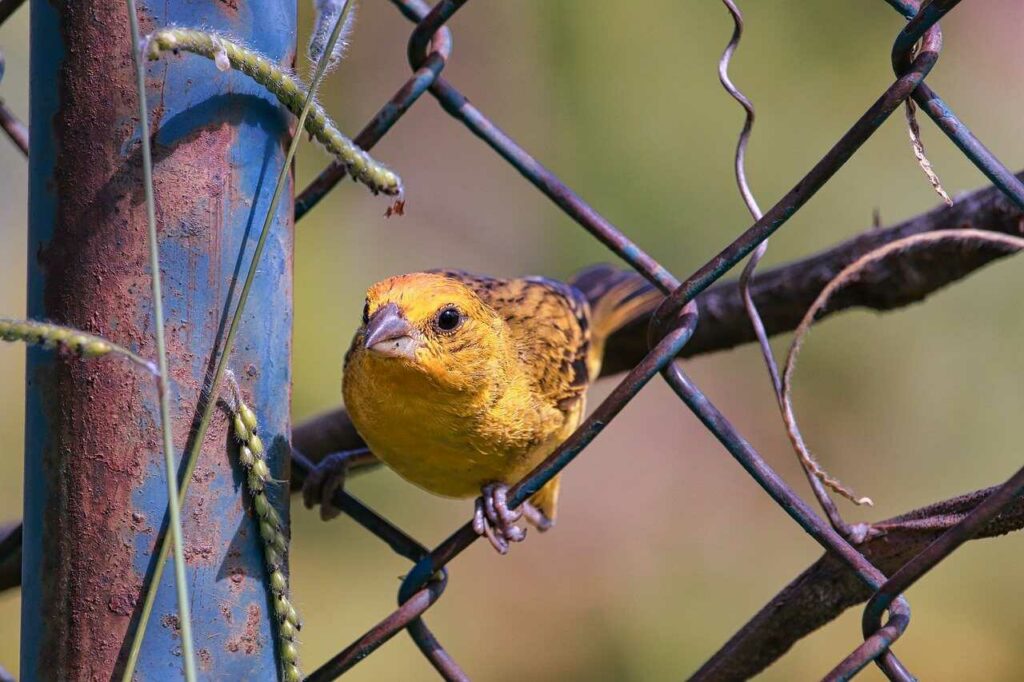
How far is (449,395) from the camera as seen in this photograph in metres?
2.47

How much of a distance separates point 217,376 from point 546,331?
1.70 m

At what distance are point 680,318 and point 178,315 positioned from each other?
2.22 ft

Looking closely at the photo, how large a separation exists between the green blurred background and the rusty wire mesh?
2.46 m

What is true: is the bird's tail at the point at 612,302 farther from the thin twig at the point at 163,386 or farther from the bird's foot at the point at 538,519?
the thin twig at the point at 163,386

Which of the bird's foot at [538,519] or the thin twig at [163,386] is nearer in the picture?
the thin twig at [163,386]

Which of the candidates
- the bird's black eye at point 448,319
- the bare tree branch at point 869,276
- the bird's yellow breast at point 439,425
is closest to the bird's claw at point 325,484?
the bird's yellow breast at point 439,425

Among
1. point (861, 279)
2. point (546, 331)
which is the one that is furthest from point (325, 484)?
point (861, 279)

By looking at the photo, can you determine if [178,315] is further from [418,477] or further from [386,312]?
[418,477]

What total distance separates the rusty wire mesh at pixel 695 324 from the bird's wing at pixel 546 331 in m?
0.95

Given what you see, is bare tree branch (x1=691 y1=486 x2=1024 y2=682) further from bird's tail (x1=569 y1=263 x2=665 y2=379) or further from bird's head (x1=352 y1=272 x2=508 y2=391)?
bird's tail (x1=569 y1=263 x2=665 y2=379)

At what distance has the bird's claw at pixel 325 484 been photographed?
8.00 feet

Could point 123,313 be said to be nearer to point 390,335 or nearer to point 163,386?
point 163,386

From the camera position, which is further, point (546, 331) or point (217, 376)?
point (546, 331)

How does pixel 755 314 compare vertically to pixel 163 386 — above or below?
below
